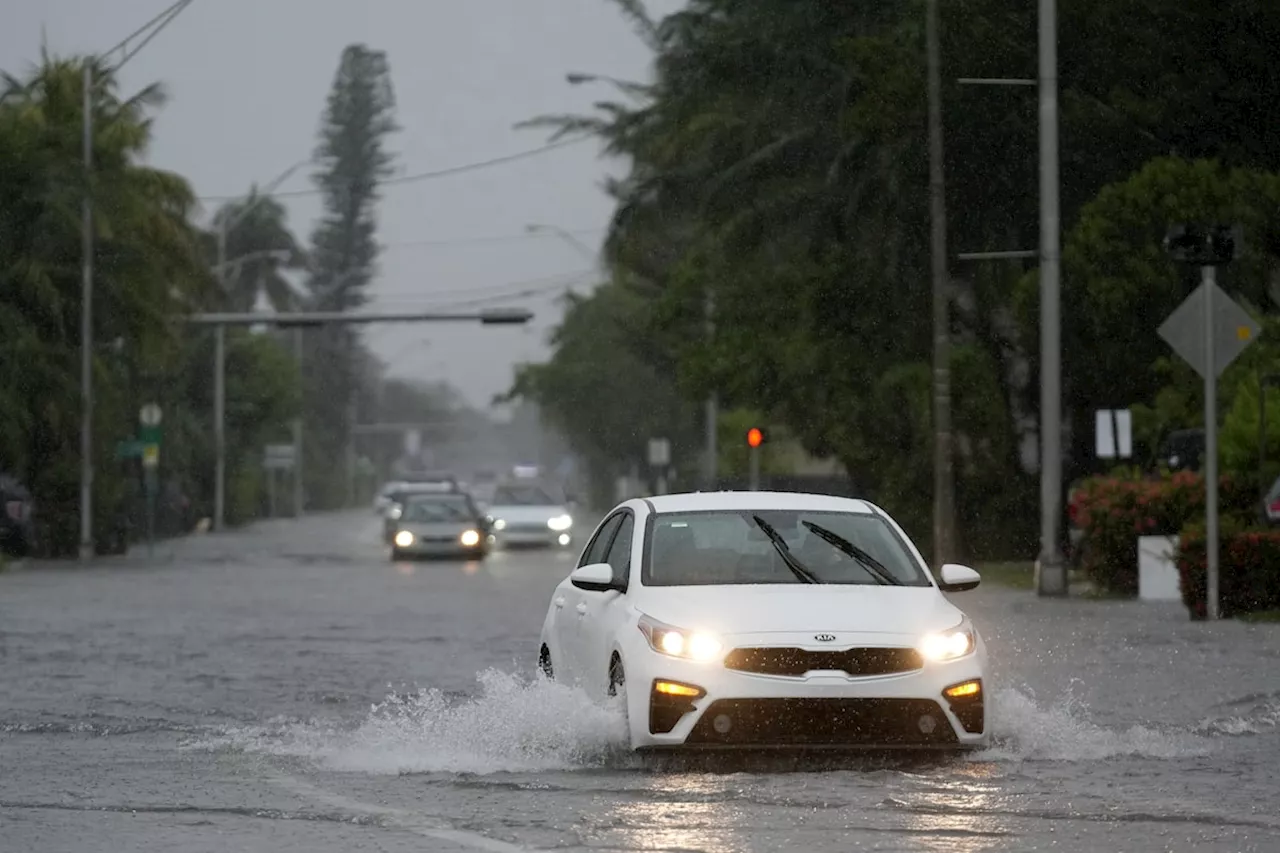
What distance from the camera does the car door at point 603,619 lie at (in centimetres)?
1250

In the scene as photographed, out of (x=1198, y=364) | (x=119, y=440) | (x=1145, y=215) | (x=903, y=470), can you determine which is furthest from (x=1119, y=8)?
(x=119, y=440)

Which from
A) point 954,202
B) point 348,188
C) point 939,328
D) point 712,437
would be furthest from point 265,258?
point 939,328

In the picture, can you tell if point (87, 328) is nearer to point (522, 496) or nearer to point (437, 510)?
point (437, 510)

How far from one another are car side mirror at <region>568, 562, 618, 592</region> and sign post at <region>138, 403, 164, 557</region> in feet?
130

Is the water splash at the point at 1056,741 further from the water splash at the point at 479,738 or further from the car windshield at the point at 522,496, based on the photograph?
the car windshield at the point at 522,496

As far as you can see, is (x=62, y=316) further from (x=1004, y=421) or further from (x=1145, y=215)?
(x=1145, y=215)

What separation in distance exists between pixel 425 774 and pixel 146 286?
39.9m

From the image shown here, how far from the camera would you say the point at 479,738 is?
1303 centimetres

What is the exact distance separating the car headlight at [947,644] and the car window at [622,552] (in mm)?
1670

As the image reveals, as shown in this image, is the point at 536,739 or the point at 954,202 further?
the point at 954,202

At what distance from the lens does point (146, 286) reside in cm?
5066

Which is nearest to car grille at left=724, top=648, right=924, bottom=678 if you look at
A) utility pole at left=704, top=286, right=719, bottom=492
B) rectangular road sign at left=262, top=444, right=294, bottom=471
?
utility pole at left=704, top=286, right=719, bottom=492

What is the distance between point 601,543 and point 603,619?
174cm

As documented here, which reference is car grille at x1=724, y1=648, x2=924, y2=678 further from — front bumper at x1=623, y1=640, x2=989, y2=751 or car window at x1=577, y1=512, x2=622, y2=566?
car window at x1=577, y1=512, x2=622, y2=566
